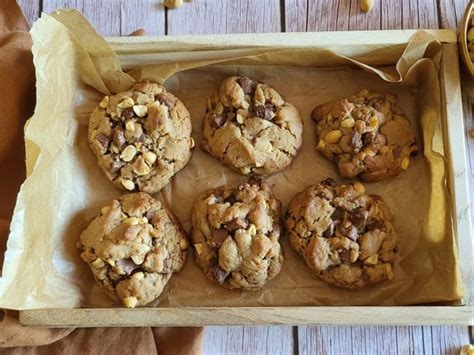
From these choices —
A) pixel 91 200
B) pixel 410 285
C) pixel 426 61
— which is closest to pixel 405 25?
pixel 426 61

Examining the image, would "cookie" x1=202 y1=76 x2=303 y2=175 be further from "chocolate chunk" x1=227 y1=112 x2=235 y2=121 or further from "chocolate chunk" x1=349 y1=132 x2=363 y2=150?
"chocolate chunk" x1=349 y1=132 x2=363 y2=150

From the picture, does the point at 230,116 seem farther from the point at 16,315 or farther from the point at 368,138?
the point at 16,315

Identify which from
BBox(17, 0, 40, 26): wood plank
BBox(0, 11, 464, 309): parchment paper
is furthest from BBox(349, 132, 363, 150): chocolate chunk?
BBox(17, 0, 40, 26): wood plank

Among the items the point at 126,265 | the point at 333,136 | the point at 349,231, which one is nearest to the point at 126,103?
the point at 126,265

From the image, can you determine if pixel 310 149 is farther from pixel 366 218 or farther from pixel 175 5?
pixel 175 5

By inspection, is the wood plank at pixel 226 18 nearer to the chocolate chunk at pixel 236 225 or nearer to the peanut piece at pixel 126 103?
the peanut piece at pixel 126 103

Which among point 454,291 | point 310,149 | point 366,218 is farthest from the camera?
point 310,149

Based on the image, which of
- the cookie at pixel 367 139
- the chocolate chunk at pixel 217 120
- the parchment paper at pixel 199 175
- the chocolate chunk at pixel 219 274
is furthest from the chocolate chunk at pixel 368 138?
the chocolate chunk at pixel 219 274
